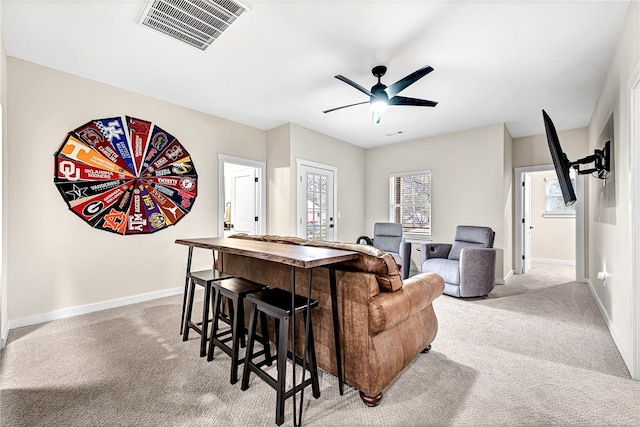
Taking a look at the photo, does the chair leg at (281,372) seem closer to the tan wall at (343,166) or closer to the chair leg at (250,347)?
the chair leg at (250,347)

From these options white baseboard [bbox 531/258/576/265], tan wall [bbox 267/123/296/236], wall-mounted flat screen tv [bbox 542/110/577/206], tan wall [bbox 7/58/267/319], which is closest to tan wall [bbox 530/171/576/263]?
white baseboard [bbox 531/258/576/265]

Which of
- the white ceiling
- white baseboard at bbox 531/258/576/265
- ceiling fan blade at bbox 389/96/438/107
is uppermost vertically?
the white ceiling

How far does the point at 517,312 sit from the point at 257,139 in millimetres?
4480

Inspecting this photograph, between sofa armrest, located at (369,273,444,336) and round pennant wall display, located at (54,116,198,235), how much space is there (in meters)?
3.26

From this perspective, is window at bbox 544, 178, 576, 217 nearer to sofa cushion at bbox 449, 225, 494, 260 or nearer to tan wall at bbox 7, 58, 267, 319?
sofa cushion at bbox 449, 225, 494, 260

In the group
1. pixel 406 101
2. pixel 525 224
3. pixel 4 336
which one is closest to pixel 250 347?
pixel 4 336

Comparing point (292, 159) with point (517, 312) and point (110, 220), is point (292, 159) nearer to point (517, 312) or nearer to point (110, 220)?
point (110, 220)

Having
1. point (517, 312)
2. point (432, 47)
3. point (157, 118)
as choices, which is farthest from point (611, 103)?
point (157, 118)

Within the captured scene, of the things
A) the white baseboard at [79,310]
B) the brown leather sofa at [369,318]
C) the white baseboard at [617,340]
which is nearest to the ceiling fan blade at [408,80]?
the brown leather sofa at [369,318]

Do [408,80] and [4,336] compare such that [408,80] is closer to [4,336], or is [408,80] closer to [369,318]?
[369,318]

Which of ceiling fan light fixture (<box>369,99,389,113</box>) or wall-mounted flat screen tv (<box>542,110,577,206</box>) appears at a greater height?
ceiling fan light fixture (<box>369,99,389,113</box>)

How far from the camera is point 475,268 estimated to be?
381cm

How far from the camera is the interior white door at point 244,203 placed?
16.8ft

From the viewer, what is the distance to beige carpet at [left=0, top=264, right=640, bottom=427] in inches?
62.6
